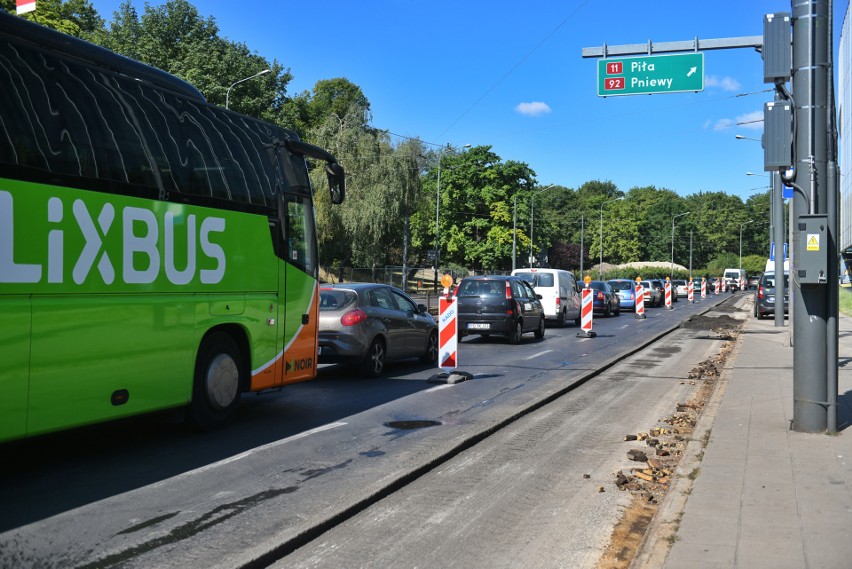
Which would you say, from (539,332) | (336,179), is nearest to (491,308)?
(539,332)

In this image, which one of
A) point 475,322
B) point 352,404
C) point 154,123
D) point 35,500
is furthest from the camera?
point 475,322

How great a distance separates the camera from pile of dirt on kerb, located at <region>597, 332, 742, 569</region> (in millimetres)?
5023

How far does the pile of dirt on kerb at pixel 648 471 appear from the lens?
5.02m

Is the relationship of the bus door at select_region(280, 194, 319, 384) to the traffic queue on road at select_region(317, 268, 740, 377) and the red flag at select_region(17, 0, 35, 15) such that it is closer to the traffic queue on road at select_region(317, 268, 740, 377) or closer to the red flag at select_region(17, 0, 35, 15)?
the traffic queue on road at select_region(317, 268, 740, 377)

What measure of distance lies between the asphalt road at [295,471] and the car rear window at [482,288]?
26.2 feet

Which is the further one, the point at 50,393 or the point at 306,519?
the point at 50,393

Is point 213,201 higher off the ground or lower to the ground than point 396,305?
higher

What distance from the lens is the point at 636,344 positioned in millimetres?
20328

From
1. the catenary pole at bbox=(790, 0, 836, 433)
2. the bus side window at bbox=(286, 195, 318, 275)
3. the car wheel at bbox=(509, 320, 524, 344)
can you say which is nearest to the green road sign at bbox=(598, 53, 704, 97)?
the car wheel at bbox=(509, 320, 524, 344)

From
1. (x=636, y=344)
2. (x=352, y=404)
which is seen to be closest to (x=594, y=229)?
(x=636, y=344)

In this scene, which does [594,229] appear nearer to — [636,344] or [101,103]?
[636,344]

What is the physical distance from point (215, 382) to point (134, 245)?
6.24ft

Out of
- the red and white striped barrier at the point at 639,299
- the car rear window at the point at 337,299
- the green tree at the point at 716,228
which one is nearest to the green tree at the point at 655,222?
the green tree at the point at 716,228

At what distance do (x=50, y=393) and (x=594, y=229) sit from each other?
121 m
